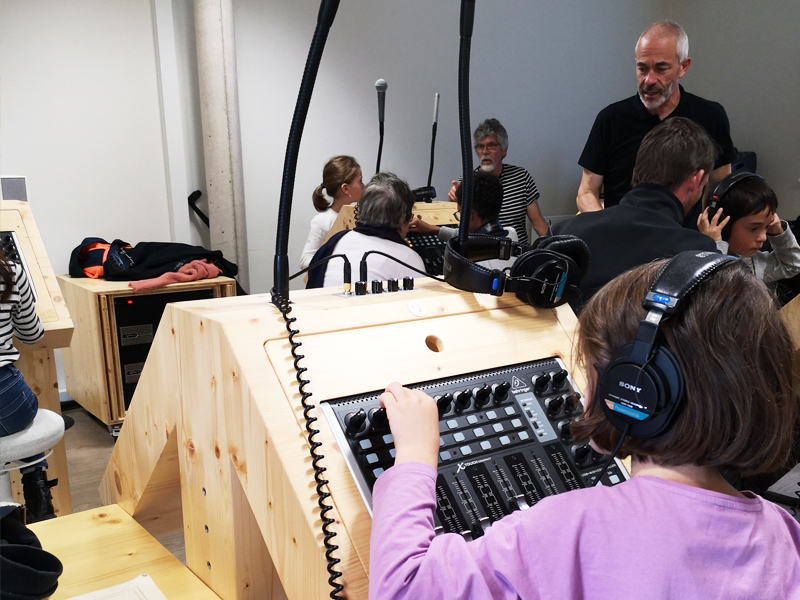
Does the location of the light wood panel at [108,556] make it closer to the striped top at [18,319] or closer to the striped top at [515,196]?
the striped top at [18,319]

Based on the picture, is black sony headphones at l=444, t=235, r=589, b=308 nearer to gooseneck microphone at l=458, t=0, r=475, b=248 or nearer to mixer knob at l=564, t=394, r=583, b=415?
gooseneck microphone at l=458, t=0, r=475, b=248

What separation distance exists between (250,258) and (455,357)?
355 centimetres

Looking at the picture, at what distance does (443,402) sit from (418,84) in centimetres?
425

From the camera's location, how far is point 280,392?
87 centimetres

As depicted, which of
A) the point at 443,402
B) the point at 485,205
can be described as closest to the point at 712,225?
the point at 485,205

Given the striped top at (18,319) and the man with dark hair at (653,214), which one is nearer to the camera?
the man with dark hair at (653,214)

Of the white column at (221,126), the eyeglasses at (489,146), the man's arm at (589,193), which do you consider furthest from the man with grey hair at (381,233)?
the eyeglasses at (489,146)

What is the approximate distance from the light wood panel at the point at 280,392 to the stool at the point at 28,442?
742mm

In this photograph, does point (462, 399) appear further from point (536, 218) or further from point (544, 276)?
point (536, 218)

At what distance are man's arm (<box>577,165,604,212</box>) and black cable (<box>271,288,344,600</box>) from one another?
5.73ft

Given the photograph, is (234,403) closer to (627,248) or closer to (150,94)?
(627,248)

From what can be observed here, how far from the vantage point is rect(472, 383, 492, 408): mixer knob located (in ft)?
3.22

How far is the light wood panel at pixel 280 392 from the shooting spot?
0.82 m

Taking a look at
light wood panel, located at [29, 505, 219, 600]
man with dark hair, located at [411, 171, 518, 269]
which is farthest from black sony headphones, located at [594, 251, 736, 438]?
man with dark hair, located at [411, 171, 518, 269]
